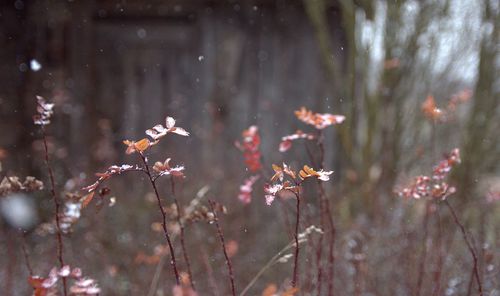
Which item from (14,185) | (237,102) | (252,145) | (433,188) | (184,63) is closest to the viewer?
(14,185)

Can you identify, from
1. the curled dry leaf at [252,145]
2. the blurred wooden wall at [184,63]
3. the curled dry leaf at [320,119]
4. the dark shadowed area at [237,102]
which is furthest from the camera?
the blurred wooden wall at [184,63]

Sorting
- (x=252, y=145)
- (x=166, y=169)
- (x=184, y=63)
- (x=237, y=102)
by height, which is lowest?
(x=166, y=169)

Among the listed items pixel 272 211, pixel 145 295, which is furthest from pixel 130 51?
pixel 145 295

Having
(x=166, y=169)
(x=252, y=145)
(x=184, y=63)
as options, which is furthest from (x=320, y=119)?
(x=184, y=63)

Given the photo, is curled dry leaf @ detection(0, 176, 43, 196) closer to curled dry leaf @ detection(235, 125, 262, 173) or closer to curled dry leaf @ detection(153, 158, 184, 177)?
curled dry leaf @ detection(153, 158, 184, 177)

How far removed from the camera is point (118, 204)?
5809 mm

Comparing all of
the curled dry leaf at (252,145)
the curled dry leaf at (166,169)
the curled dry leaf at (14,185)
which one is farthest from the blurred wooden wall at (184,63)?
the curled dry leaf at (166,169)

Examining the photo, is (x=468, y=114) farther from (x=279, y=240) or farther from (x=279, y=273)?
(x=279, y=273)

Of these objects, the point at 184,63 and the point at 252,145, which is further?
the point at 184,63

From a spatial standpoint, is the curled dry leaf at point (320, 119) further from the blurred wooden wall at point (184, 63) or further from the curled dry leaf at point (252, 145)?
the blurred wooden wall at point (184, 63)

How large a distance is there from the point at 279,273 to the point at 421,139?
7.98ft

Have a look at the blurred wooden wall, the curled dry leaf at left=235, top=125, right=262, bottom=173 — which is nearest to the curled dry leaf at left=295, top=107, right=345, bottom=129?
the curled dry leaf at left=235, top=125, right=262, bottom=173

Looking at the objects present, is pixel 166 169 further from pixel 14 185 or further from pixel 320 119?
pixel 320 119

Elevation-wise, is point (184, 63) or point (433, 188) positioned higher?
point (184, 63)
